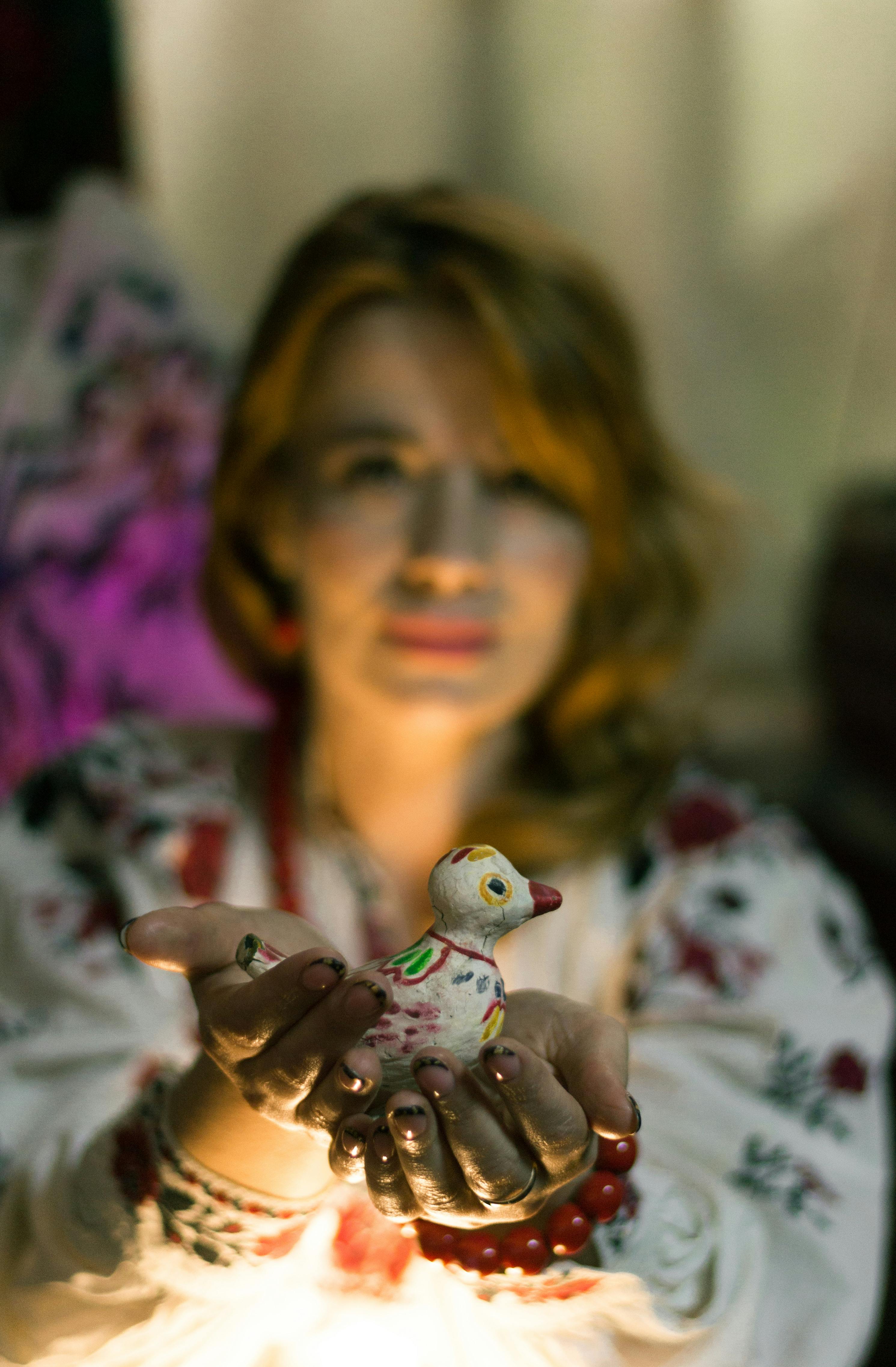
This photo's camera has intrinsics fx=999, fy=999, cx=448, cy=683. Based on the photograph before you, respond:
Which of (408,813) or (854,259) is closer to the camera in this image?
(408,813)

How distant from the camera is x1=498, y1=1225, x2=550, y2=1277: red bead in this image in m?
0.24

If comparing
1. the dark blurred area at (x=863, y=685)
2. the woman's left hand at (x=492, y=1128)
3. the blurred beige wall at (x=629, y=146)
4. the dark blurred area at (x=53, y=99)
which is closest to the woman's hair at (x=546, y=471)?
the blurred beige wall at (x=629, y=146)

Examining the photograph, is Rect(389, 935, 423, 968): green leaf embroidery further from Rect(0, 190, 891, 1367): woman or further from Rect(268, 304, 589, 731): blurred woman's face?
Rect(268, 304, 589, 731): blurred woman's face

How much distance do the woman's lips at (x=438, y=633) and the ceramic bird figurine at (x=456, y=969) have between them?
24cm

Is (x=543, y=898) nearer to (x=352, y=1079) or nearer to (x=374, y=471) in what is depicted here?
(x=352, y=1079)

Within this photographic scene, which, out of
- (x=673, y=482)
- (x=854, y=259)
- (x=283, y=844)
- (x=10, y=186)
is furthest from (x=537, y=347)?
(x=10, y=186)

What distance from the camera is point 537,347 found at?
529 mm

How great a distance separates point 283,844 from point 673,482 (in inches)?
13.6

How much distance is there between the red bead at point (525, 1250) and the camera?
0.24 m

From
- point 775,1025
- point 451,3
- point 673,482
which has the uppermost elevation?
point 451,3

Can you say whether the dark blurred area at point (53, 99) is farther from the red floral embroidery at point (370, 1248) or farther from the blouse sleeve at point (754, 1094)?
the red floral embroidery at point (370, 1248)

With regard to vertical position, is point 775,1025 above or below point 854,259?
below

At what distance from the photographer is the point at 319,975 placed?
0.67 ft

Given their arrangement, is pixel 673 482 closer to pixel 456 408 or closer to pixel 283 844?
pixel 456 408
